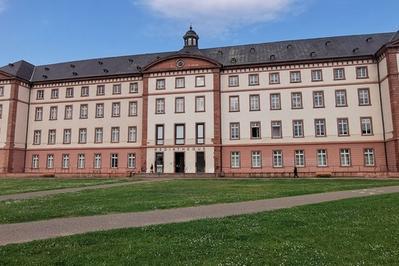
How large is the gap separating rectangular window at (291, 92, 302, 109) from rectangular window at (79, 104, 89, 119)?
2703 cm

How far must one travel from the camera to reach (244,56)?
44969mm

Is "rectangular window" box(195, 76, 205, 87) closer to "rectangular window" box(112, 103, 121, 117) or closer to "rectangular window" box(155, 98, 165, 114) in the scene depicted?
"rectangular window" box(155, 98, 165, 114)

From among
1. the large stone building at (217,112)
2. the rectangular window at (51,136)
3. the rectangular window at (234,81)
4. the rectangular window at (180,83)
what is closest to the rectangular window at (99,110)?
the large stone building at (217,112)

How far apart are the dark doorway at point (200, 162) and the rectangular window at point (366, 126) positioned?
1821 centimetres

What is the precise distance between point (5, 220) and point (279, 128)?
34.8 meters

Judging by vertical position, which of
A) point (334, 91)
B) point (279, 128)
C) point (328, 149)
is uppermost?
point (334, 91)

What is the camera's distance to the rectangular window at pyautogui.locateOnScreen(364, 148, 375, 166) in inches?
1510

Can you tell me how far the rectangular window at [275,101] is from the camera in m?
41.9

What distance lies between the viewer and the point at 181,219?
10414mm

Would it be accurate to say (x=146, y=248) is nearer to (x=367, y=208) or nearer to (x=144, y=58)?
(x=367, y=208)

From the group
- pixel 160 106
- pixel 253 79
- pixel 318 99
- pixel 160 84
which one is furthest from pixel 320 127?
pixel 160 84

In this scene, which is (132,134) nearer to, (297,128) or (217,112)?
(217,112)

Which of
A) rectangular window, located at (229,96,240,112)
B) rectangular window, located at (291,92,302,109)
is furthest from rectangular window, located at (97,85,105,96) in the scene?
rectangular window, located at (291,92,302,109)

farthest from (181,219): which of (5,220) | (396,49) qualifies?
(396,49)
